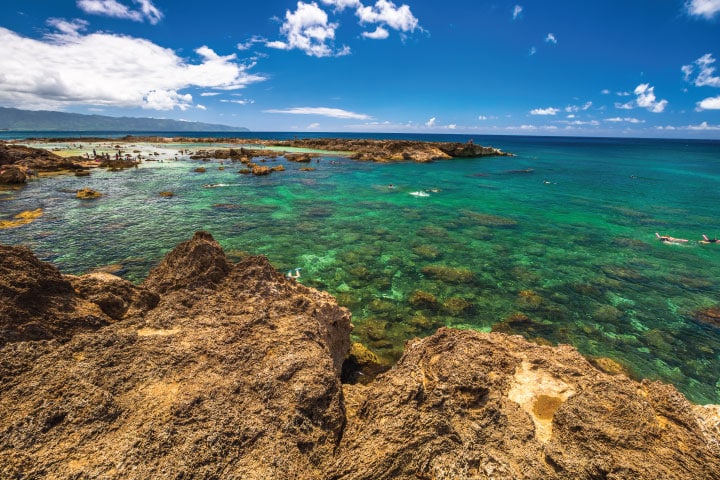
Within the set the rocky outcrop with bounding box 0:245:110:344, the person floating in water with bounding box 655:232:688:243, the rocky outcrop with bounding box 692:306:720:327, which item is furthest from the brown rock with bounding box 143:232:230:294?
the person floating in water with bounding box 655:232:688:243

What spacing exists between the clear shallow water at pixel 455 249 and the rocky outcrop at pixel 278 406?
6.48m

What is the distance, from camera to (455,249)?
21.6m

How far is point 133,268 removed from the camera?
17.0 m

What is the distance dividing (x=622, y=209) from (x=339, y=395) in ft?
139

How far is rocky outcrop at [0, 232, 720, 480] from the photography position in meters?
4.01

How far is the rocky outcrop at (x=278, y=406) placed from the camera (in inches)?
158

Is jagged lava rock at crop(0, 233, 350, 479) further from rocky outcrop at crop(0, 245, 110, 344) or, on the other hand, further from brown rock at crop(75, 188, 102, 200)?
brown rock at crop(75, 188, 102, 200)

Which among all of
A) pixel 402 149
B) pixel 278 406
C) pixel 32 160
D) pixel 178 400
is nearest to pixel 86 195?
pixel 32 160

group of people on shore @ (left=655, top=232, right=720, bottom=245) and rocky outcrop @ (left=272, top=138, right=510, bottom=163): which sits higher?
rocky outcrop @ (left=272, top=138, right=510, bottom=163)

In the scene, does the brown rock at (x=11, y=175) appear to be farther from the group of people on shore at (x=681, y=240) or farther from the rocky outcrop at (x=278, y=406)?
the group of people on shore at (x=681, y=240)

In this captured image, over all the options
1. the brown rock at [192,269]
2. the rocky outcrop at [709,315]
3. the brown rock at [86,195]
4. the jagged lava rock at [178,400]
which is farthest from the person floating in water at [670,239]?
the brown rock at [86,195]

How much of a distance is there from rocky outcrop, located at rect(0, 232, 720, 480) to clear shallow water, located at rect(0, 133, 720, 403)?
6.48 meters

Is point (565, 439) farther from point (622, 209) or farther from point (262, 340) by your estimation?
point (622, 209)

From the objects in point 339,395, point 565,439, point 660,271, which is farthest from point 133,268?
point 660,271
